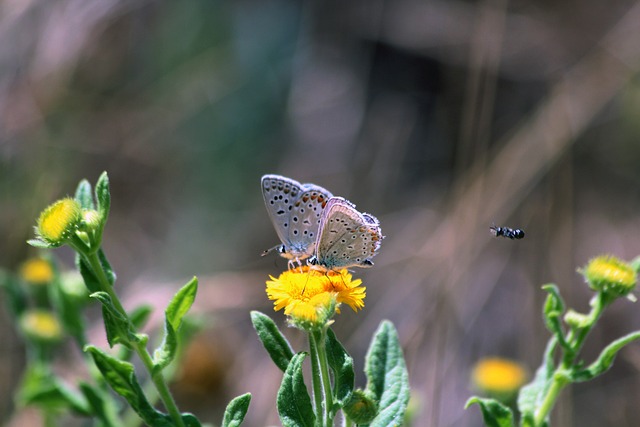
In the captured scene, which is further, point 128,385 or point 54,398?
point 54,398

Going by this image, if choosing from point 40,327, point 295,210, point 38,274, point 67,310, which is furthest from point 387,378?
point 38,274

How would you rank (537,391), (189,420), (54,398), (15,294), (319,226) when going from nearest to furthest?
(189,420)
(537,391)
(319,226)
(54,398)
(15,294)

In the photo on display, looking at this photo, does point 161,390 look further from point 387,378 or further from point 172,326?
point 387,378

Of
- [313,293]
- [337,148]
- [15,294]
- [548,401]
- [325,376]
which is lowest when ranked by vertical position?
[325,376]

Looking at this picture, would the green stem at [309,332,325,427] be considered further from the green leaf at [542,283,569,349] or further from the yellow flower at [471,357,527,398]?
the yellow flower at [471,357,527,398]

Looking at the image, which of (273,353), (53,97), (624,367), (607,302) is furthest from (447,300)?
(53,97)

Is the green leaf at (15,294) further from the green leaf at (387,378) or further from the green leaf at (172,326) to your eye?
the green leaf at (387,378)

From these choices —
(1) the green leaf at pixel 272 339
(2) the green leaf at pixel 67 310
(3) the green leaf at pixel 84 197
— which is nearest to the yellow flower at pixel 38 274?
(2) the green leaf at pixel 67 310

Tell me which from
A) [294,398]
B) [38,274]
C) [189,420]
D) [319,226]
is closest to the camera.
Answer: [294,398]

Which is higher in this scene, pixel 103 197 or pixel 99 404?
pixel 103 197
